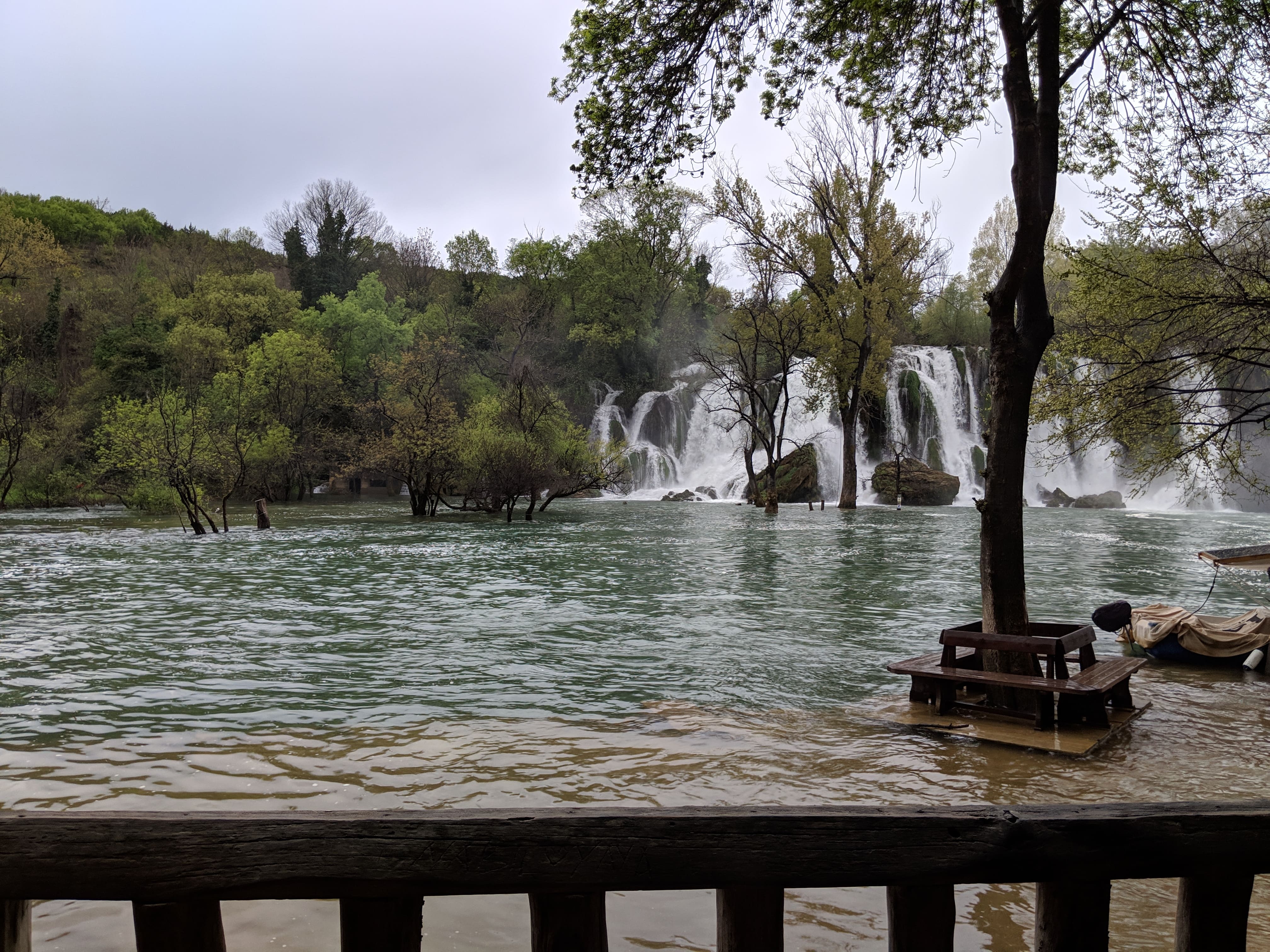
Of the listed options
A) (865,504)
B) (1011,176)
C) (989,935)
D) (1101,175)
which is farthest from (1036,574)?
(865,504)

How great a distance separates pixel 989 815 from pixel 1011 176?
622 cm

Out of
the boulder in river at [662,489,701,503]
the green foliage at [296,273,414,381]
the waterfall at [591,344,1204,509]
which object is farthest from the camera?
the green foliage at [296,273,414,381]

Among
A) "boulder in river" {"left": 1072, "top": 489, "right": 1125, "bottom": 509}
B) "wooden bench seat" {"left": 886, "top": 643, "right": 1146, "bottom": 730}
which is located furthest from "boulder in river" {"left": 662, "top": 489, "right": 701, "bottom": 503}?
"wooden bench seat" {"left": 886, "top": 643, "right": 1146, "bottom": 730}

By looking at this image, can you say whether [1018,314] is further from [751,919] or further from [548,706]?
[751,919]

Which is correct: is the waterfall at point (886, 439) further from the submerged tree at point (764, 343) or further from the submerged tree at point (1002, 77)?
the submerged tree at point (1002, 77)

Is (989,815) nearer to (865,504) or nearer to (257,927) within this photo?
(257,927)

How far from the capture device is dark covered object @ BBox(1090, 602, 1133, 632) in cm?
849

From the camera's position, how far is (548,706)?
25.3 ft

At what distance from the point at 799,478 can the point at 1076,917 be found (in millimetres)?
42648

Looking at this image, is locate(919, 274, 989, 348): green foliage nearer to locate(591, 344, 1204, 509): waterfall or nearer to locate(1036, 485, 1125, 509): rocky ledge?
locate(591, 344, 1204, 509): waterfall

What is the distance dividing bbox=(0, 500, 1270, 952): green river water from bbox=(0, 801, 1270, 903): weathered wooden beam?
2.03 meters

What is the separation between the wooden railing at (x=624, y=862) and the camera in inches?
69.7

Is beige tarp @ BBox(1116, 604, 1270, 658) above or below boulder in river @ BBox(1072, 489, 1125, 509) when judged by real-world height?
below

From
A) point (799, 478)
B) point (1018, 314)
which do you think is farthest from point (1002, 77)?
point (799, 478)
